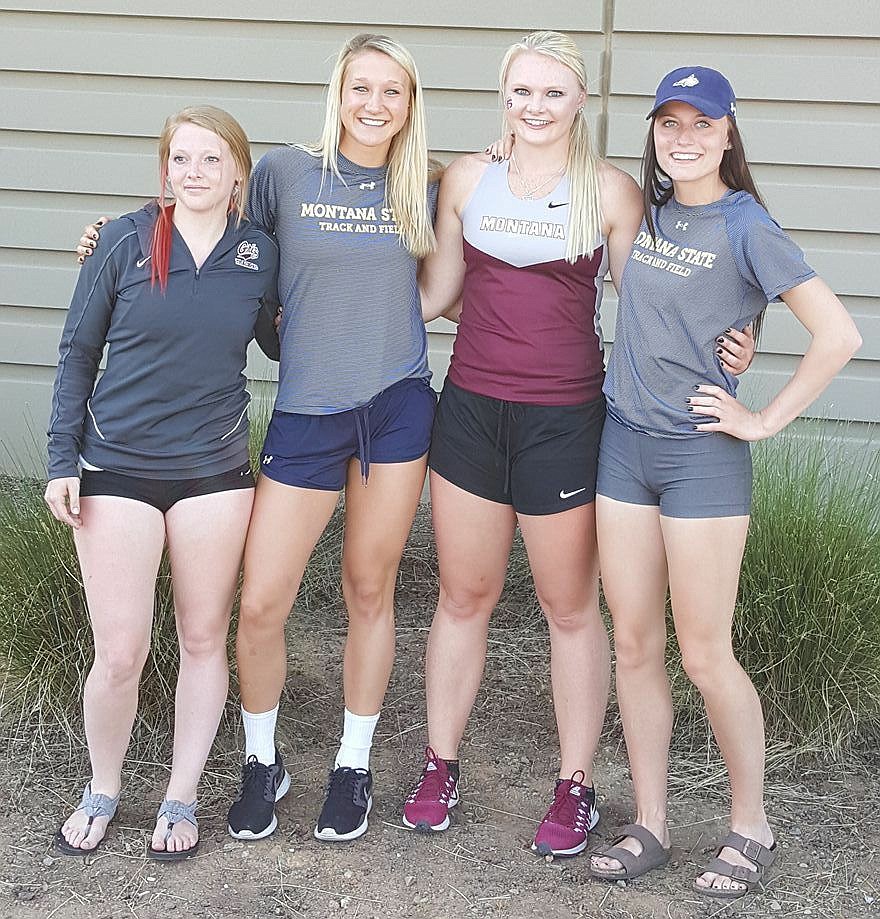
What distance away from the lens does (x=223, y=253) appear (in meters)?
2.95

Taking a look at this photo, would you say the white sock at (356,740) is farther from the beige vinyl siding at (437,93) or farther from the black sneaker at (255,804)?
the beige vinyl siding at (437,93)

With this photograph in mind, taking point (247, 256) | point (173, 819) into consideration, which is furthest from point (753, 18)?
point (173, 819)

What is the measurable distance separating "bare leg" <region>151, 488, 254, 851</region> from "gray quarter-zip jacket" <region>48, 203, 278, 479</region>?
113 millimetres

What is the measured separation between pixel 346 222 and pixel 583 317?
62cm

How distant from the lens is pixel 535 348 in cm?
300

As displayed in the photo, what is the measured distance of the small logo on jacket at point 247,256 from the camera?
2.97 meters

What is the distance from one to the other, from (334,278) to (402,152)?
1.19 feet

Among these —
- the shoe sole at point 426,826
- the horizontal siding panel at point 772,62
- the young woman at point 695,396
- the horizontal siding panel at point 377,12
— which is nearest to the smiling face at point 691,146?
the young woman at point 695,396

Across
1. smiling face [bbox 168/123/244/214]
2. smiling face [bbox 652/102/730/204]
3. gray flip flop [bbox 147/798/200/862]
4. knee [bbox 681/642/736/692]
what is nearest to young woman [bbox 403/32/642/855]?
smiling face [bbox 652/102/730/204]

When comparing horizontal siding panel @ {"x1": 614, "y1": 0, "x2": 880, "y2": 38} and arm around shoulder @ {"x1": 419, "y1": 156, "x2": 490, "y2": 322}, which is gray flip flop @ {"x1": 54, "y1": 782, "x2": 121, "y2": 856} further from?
horizontal siding panel @ {"x1": 614, "y1": 0, "x2": 880, "y2": 38}

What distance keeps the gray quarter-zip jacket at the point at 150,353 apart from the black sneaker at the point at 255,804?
871 millimetres

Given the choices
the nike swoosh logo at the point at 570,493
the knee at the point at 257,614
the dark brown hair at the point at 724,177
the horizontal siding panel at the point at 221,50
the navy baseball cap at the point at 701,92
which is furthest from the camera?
the horizontal siding panel at the point at 221,50

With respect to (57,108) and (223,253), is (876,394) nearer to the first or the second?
(223,253)

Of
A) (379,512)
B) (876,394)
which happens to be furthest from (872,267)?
(379,512)
